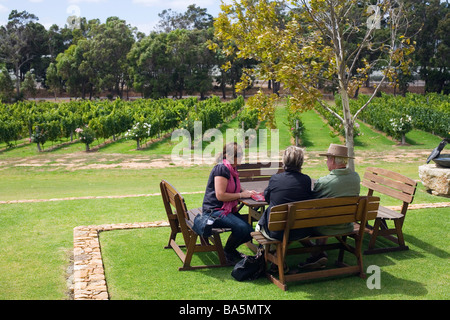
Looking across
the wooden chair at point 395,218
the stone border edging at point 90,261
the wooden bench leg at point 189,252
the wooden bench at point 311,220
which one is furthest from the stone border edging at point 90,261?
the wooden chair at point 395,218

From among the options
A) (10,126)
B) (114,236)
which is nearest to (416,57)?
(10,126)

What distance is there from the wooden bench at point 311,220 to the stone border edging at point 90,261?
5.06 ft

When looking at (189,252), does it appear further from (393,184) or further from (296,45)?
(296,45)

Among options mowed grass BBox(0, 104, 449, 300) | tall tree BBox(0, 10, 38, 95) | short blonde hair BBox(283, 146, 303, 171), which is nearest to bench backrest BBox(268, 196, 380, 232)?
short blonde hair BBox(283, 146, 303, 171)

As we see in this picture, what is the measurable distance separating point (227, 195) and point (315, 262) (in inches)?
43.8

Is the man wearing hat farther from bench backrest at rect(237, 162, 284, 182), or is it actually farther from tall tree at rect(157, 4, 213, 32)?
tall tree at rect(157, 4, 213, 32)

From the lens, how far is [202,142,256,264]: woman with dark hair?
4848mm

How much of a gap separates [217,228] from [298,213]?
38.8 inches

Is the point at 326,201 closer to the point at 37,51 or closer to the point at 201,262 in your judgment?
the point at 201,262

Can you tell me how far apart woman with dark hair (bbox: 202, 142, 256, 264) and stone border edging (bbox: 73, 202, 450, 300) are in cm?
125

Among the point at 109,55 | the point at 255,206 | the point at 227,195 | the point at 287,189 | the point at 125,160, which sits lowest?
the point at 125,160

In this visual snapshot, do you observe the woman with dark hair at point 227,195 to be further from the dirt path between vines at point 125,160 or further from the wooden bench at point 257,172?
the dirt path between vines at point 125,160

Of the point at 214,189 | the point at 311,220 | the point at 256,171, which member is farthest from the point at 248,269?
the point at 256,171

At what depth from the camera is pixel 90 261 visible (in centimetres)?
511
